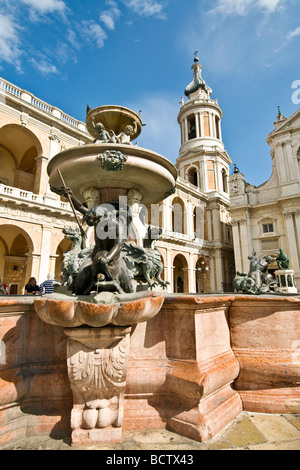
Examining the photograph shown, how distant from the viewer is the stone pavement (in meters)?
1.97

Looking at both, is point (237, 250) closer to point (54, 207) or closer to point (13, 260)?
point (54, 207)

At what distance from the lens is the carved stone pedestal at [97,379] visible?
209cm

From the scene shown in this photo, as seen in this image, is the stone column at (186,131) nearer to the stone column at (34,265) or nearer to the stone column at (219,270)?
the stone column at (219,270)

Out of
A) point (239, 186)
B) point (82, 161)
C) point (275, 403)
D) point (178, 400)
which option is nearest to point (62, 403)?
point (178, 400)

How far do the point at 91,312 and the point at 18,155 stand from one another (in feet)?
62.4

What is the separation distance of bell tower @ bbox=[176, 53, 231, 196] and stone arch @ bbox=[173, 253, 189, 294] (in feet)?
30.9

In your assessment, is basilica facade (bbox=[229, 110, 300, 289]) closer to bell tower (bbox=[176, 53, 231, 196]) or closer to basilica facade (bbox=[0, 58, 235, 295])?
basilica facade (bbox=[0, 58, 235, 295])

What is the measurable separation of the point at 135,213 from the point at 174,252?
19485 millimetres

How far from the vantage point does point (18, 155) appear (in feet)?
58.4

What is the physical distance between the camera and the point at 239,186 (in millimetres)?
27297

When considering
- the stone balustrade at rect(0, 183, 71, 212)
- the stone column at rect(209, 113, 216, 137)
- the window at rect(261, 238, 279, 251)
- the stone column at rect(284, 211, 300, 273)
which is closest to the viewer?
the stone balustrade at rect(0, 183, 71, 212)

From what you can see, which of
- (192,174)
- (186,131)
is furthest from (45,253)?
(186,131)

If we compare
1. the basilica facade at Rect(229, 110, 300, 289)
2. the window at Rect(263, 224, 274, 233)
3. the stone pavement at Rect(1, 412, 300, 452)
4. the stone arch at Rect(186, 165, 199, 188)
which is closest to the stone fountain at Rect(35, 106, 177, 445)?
the stone pavement at Rect(1, 412, 300, 452)

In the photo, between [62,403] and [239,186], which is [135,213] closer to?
[62,403]
